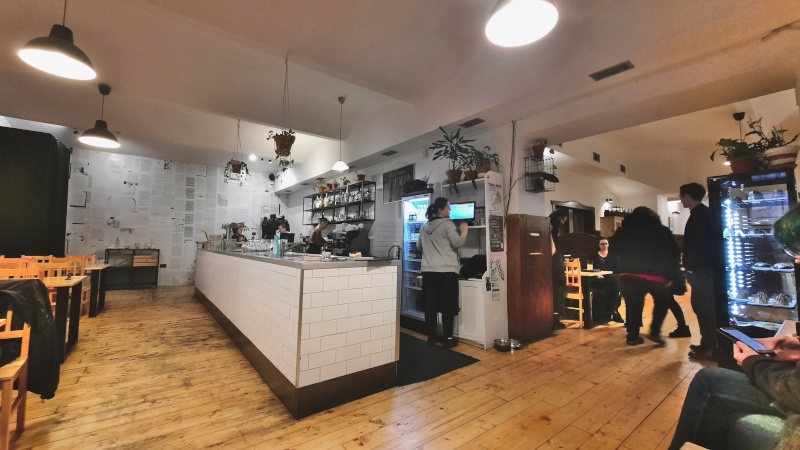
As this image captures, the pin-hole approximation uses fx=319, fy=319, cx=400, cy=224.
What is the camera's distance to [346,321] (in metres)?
2.46

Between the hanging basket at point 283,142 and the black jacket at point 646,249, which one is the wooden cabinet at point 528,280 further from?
the hanging basket at point 283,142

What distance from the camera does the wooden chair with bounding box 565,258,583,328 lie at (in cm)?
476

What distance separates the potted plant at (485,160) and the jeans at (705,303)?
2.47m

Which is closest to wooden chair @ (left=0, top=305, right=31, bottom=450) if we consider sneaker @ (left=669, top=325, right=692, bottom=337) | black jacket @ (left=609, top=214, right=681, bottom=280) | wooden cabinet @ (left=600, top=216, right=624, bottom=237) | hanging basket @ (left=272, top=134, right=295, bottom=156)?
hanging basket @ (left=272, top=134, right=295, bottom=156)

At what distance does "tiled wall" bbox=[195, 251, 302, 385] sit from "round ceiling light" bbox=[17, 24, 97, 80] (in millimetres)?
2119

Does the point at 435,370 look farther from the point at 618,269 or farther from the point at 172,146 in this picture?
the point at 172,146

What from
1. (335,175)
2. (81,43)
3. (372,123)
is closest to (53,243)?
(81,43)

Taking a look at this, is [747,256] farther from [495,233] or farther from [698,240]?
[495,233]

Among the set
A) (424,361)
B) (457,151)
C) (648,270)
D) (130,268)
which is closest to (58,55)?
(457,151)

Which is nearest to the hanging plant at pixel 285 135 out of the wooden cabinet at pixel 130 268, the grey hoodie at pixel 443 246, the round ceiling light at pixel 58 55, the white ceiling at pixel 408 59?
the white ceiling at pixel 408 59

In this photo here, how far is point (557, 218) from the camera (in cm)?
578

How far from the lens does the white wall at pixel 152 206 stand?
24.7 ft

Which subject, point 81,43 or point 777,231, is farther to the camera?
point 81,43

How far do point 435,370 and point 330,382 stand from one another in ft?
3.70
